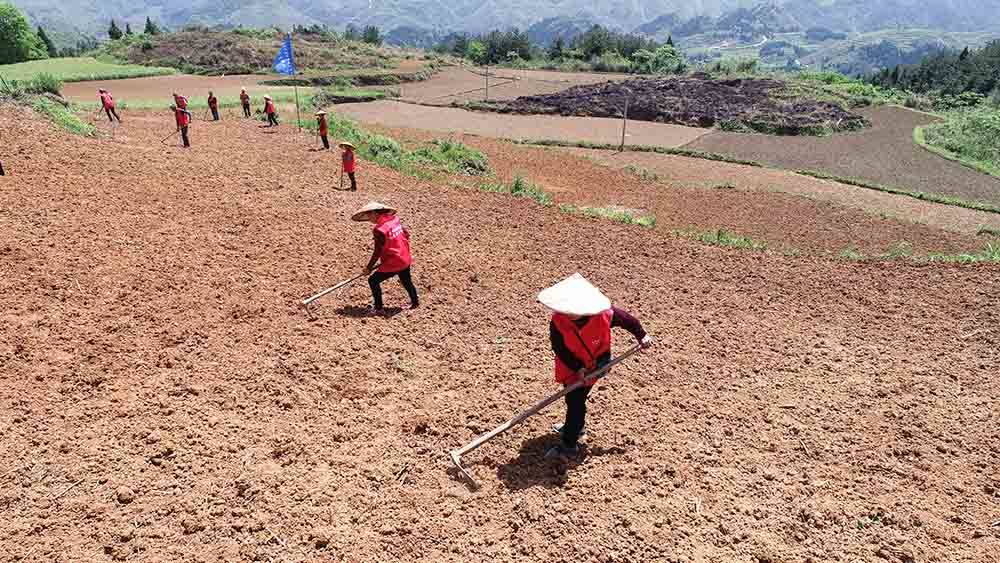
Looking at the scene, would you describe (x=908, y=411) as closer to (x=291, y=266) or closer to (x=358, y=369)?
(x=358, y=369)

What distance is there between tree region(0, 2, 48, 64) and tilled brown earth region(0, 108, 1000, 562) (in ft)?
245

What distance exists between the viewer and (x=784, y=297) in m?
9.09

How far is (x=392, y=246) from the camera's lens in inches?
293

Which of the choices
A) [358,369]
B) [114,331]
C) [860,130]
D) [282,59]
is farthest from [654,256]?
[860,130]

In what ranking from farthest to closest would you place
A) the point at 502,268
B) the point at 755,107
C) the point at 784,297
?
1. the point at 755,107
2. the point at 502,268
3. the point at 784,297

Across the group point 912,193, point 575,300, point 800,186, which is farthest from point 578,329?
point 912,193

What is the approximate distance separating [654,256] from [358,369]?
6247mm

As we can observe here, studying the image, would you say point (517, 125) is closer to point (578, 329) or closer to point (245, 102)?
point (245, 102)

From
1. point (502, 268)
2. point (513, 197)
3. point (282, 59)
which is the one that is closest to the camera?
point (502, 268)

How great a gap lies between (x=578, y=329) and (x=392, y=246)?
3332mm

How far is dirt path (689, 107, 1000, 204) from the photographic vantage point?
81.3ft

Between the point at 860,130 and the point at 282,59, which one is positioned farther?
the point at 860,130

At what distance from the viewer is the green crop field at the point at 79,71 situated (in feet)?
151

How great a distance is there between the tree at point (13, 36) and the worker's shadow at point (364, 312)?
8170cm
